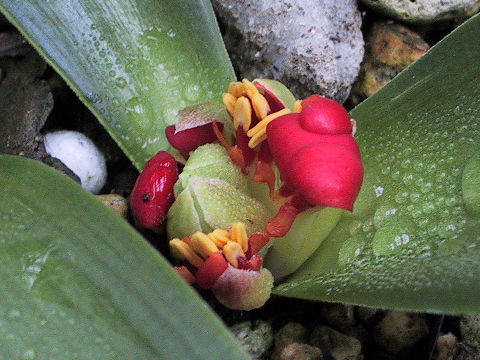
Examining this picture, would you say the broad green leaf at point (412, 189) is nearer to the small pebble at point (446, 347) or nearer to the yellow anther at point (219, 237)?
the yellow anther at point (219, 237)

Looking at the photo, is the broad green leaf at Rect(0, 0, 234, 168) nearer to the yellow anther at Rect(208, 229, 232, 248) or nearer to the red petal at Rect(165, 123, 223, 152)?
the red petal at Rect(165, 123, 223, 152)

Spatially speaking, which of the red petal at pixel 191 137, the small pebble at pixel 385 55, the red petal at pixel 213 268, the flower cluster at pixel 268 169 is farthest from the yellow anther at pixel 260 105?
the small pebble at pixel 385 55

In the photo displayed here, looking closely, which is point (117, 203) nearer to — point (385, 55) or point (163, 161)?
point (163, 161)

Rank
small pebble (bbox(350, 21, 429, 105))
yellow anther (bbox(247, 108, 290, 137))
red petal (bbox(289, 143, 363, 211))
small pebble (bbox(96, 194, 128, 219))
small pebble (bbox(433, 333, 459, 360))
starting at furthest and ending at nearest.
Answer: small pebble (bbox(350, 21, 429, 105))
small pebble (bbox(96, 194, 128, 219))
small pebble (bbox(433, 333, 459, 360))
yellow anther (bbox(247, 108, 290, 137))
red petal (bbox(289, 143, 363, 211))

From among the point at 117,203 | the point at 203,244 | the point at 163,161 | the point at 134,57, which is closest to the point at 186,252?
the point at 203,244

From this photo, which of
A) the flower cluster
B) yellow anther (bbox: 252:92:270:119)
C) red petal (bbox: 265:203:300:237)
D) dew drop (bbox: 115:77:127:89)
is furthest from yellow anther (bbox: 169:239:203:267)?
dew drop (bbox: 115:77:127:89)
